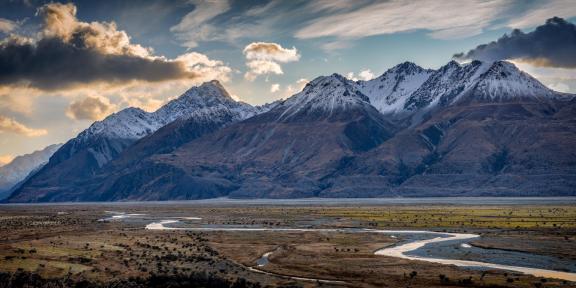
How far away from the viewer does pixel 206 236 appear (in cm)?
12069

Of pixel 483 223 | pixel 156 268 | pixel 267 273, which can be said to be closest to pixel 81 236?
pixel 156 268

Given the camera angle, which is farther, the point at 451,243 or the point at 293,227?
the point at 293,227

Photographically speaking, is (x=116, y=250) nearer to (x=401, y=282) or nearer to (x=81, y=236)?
(x=81, y=236)

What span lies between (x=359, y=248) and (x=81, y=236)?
181ft

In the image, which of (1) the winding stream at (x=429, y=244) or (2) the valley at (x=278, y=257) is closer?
(2) the valley at (x=278, y=257)

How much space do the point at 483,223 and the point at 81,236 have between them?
90959 millimetres

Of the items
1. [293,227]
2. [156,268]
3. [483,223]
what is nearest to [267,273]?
[156,268]

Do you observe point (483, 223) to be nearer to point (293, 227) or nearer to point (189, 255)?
point (293, 227)

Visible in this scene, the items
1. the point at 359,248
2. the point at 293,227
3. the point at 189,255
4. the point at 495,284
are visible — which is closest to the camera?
the point at 495,284

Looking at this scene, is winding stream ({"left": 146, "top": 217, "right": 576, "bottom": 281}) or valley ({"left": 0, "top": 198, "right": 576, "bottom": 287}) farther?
winding stream ({"left": 146, "top": 217, "right": 576, "bottom": 281})

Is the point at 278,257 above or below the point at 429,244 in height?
above

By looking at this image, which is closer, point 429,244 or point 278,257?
point 278,257

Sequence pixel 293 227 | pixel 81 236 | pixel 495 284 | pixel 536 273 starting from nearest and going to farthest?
1. pixel 495 284
2. pixel 536 273
3. pixel 81 236
4. pixel 293 227

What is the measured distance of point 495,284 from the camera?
63031mm
